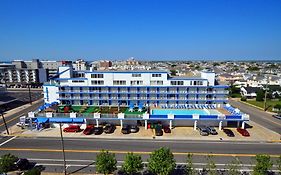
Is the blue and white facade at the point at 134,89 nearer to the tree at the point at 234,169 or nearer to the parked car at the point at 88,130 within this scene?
the parked car at the point at 88,130

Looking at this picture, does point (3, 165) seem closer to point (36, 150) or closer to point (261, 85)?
point (36, 150)

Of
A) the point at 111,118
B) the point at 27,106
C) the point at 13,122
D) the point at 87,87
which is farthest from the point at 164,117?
the point at 27,106

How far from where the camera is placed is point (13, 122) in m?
56.8

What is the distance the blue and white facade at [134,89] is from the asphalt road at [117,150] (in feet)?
53.6

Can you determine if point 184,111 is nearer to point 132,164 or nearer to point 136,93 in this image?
point 136,93

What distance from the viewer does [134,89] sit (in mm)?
58438

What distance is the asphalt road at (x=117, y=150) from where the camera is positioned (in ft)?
115

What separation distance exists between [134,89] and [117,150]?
2178 cm

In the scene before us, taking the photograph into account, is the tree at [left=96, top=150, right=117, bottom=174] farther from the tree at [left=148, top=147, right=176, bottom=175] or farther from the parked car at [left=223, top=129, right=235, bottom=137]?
the parked car at [left=223, top=129, right=235, bottom=137]

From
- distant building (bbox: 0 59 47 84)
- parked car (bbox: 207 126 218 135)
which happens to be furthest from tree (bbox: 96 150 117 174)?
distant building (bbox: 0 59 47 84)

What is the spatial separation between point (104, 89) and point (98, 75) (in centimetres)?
407

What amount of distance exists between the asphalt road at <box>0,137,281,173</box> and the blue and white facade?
53.6 feet

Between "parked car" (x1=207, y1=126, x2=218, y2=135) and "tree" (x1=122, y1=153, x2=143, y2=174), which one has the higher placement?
"tree" (x1=122, y1=153, x2=143, y2=174)

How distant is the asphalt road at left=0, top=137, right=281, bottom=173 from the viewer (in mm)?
35094
